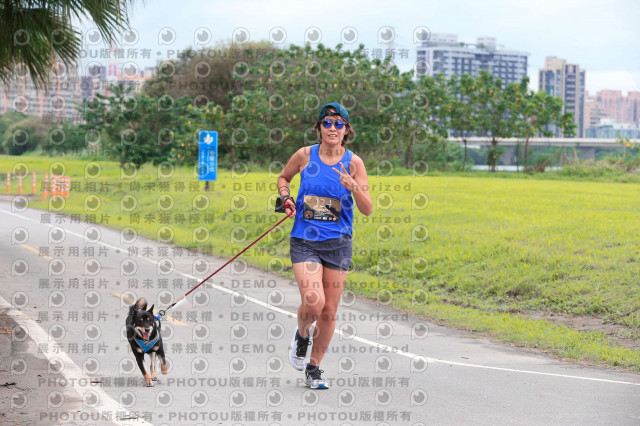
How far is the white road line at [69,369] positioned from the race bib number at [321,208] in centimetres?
195

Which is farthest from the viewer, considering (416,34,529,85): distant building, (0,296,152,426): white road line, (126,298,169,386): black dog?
(416,34,529,85): distant building

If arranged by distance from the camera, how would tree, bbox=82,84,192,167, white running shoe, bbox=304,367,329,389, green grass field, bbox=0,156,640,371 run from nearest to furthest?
white running shoe, bbox=304,367,329,389 → green grass field, bbox=0,156,640,371 → tree, bbox=82,84,192,167

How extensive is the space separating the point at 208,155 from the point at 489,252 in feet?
46.0

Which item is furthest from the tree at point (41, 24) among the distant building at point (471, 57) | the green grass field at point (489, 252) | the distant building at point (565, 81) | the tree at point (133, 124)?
the distant building at point (565, 81)

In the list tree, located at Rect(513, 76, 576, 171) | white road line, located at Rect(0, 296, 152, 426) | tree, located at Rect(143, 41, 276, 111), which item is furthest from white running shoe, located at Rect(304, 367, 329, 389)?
tree, located at Rect(143, 41, 276, 111)

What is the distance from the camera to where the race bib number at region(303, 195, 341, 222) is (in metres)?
6.69

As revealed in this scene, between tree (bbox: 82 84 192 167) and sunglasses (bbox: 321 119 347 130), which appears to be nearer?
sunglasses (bbox: 321 119 347 130)

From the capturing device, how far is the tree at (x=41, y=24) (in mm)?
12492

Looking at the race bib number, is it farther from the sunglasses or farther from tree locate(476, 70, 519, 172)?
tree locate(476, 70, 519, 172)

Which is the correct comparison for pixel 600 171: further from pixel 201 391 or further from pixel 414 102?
pixel 201 391

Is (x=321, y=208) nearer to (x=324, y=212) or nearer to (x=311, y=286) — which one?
(x=324, y=212)

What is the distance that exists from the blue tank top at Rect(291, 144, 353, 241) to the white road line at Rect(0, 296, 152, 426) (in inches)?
73.7

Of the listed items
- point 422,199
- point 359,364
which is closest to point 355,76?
point 422,199

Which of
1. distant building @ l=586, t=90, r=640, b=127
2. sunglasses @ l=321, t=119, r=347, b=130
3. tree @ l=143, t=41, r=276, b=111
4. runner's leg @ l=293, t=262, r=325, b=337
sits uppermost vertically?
distant building @ l=586, t=90, r=640, b=127
